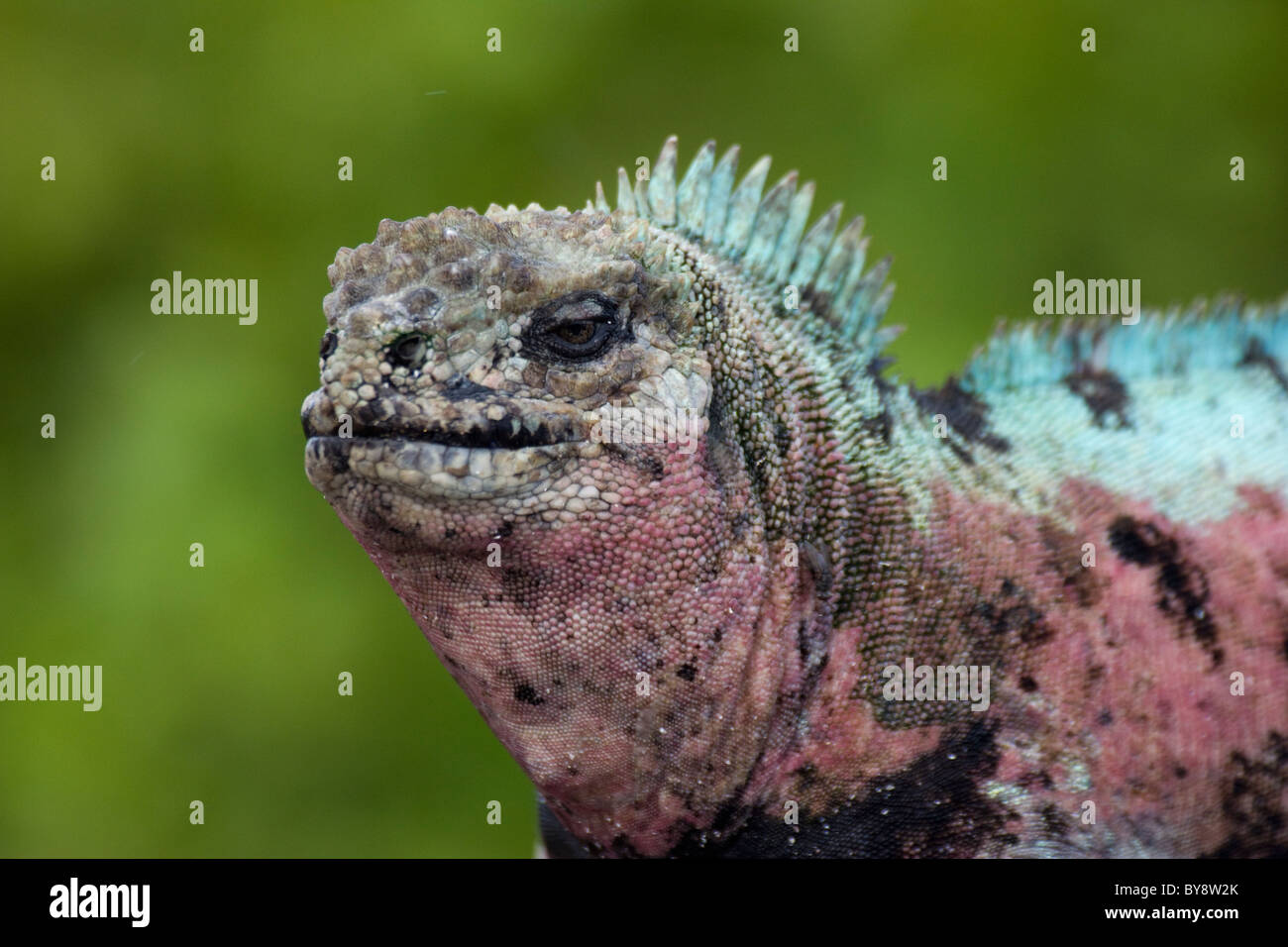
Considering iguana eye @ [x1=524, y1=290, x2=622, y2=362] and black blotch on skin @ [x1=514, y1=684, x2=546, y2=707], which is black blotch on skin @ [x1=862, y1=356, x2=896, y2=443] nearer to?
iguana eye @ [x1=524, y1=290, x2=622, y2=362]

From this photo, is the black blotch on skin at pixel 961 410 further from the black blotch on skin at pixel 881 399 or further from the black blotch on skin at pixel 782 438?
the black blotch on skin at pixel 782 438

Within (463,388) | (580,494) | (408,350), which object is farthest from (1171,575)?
(408,350)

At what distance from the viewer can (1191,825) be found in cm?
323

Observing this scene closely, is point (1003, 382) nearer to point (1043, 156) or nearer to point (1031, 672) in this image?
point (1031, 672)

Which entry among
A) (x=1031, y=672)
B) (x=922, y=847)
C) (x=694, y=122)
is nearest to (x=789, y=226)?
(x=1031, y=672)

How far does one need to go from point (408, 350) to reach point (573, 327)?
0.34 m

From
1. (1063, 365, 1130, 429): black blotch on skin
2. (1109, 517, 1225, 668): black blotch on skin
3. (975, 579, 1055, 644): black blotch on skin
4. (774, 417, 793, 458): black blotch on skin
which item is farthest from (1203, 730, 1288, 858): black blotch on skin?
(774, 417, 793, 458): black blotch on skin

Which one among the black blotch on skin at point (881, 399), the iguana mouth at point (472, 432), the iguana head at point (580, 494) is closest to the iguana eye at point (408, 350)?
the iguana head at point (580, 494)

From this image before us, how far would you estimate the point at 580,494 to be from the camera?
2.62 meters

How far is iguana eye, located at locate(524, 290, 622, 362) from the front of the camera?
8.77 ft

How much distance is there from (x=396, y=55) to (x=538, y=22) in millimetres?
878

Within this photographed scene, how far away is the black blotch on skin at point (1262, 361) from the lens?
3676mm

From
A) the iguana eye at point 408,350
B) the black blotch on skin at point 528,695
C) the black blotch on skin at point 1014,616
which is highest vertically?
the iguana eye at point 408,350

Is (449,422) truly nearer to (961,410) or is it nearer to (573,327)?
(573,327)
